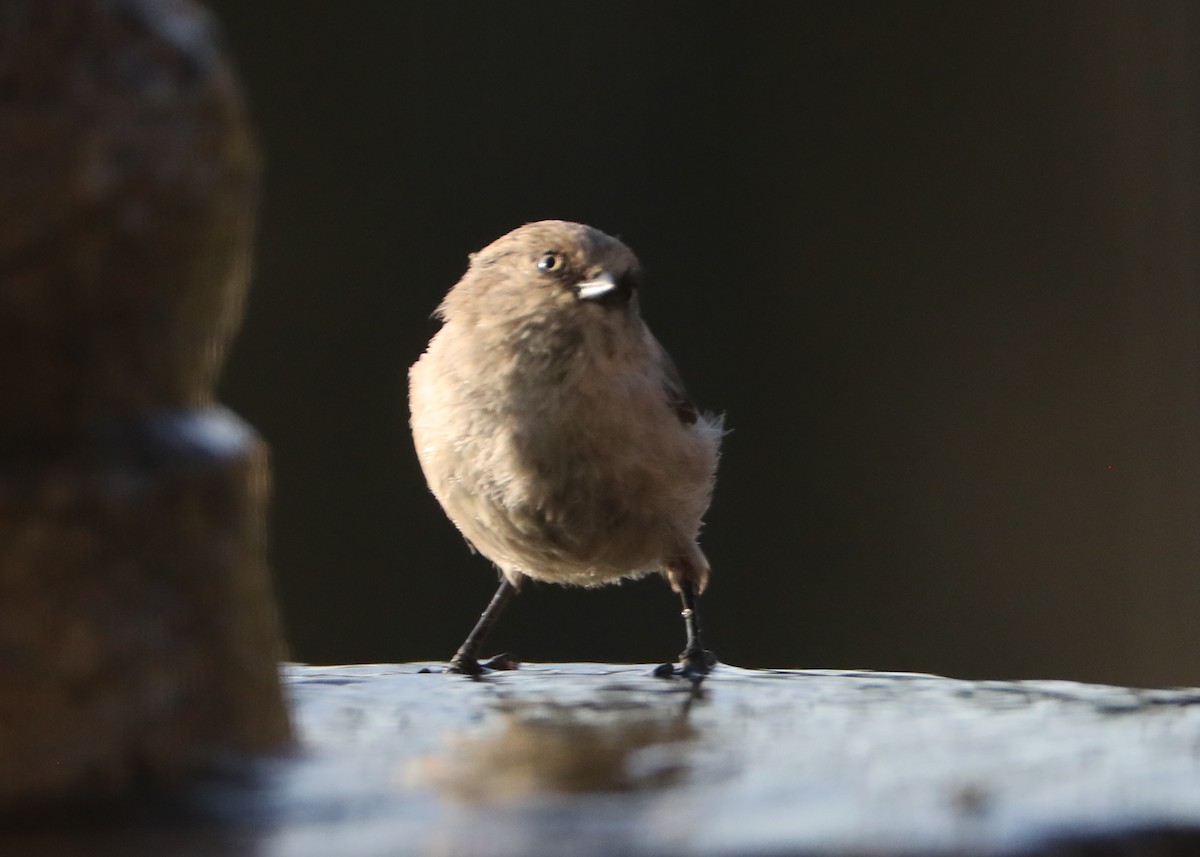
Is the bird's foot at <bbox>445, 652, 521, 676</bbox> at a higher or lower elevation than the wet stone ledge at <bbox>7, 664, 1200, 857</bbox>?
→ lower

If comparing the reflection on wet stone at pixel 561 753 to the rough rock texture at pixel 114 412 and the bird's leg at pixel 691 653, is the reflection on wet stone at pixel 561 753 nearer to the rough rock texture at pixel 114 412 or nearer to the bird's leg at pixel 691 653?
the rough rock texture at pixel 114 412

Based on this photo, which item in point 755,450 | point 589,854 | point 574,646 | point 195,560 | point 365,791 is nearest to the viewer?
point 589,854

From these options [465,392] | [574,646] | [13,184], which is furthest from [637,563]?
[574,646]

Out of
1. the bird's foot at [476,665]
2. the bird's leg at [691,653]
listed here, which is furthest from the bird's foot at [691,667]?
the bird's foot at [476,665]

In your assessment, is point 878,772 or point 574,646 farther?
point 574,646

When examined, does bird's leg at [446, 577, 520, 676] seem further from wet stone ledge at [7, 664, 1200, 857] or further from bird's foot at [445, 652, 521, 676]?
wet stone ledge at [7, 664, 1200, 857]

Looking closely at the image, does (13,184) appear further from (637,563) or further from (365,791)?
(637,563)

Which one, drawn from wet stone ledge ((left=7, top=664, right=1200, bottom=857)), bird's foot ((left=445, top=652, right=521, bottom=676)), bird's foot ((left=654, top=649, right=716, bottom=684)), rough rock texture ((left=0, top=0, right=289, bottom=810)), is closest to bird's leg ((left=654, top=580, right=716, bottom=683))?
bird's foot ((left=654, top=649, right=716, bottom=684))
